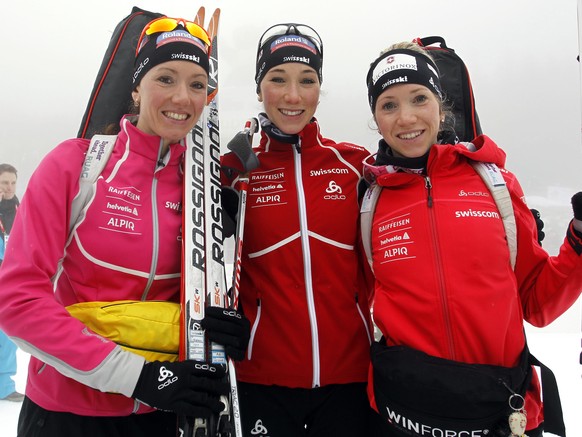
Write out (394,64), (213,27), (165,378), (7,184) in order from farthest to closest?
(7,184) < (213,27) < (394,64) < (165,378)

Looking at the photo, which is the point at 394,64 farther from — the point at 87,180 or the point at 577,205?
the point at 87,180

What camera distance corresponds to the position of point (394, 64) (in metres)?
1.72

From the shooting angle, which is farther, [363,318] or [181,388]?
[363,318]

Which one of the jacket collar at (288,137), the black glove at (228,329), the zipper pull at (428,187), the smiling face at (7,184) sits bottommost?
the black glove at (228,329)

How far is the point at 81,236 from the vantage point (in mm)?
1381

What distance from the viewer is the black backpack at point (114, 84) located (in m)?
1.85

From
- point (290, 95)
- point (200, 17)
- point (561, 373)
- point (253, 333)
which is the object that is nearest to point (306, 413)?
point (253, 333)

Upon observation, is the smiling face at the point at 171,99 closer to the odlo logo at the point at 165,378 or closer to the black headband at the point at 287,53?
the black headband at the point at 287,53

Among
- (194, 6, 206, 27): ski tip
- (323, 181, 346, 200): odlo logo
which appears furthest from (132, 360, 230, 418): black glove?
(194, 6, 206, 27): ski tip

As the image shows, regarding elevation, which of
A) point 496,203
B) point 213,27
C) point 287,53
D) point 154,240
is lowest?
point 154,240

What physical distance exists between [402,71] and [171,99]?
32.2 inches

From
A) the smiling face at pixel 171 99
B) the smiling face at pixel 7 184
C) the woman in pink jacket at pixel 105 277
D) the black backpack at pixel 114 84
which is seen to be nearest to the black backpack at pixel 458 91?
the smiling face at pixel 171 99

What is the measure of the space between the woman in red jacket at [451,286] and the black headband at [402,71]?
0.01 metres

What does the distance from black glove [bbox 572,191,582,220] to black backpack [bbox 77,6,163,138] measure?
1.63 meters
